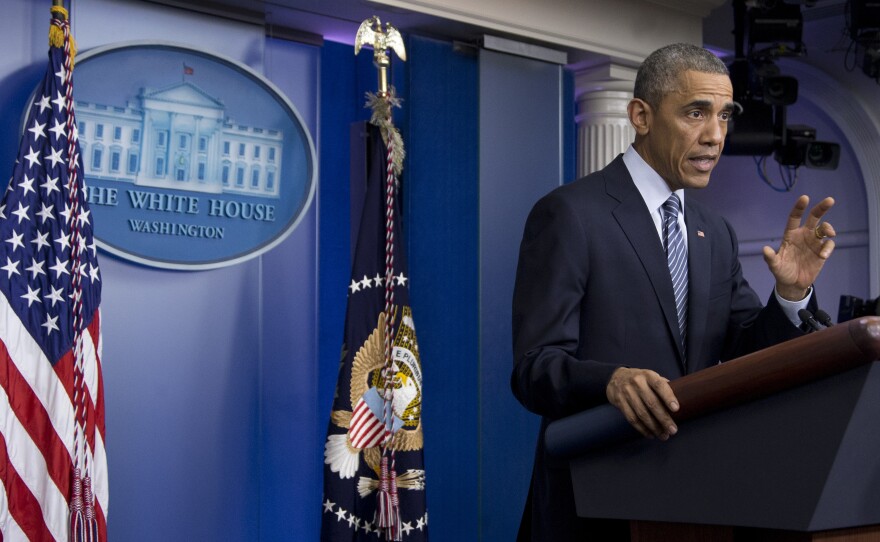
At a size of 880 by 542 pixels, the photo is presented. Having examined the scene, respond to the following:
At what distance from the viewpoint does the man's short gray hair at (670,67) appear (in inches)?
79.5

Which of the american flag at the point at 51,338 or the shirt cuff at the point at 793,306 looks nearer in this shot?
the shirt cuff at the point at 793,306

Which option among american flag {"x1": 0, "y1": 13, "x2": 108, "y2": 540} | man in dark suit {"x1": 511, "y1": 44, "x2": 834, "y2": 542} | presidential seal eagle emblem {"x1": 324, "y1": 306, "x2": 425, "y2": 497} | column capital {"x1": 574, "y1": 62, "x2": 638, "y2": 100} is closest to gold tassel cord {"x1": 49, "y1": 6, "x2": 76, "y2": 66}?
american flag {"x1": 0, "y1": 13, "x2": 108, "y2": 540}

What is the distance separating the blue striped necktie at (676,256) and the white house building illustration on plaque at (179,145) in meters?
1.97

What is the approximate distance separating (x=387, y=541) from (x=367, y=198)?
Result: 112cm

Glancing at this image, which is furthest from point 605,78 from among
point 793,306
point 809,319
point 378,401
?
point 809,319

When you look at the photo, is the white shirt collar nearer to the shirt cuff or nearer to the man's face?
the man's face

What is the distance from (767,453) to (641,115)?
3.45ft

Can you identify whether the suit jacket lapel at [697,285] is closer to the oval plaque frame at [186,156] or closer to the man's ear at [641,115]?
the man's ear at [641,115]

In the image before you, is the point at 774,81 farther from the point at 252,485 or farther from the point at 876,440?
the point at 876,440

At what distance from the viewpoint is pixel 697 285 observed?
193cm

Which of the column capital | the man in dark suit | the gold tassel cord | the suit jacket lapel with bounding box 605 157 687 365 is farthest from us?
the column capital

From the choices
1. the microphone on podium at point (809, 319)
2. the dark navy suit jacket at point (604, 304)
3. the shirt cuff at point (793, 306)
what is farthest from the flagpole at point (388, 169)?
the microphone on podium at point (809, 319)

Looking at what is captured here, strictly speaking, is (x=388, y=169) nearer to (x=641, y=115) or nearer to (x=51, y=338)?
(x=51, y=338)

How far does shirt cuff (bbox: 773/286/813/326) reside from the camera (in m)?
1.80
